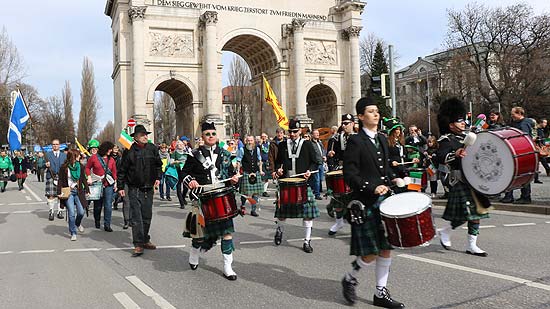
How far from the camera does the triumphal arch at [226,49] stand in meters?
34.5

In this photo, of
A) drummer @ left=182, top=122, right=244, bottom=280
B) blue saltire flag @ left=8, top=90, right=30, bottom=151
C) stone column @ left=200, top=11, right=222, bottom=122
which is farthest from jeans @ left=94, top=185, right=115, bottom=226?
stone column @ left=200, top=11, right=222, bottom=122

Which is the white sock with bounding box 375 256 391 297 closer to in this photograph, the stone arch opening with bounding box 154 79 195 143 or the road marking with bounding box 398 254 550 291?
the road marking with bounding box 398 254 550 291

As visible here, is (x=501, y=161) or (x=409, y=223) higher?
(x=501, y=161)

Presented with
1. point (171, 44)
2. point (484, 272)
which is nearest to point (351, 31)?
point (171, 44)

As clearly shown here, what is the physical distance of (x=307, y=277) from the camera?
243 inches

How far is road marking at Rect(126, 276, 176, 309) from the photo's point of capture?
5316mm

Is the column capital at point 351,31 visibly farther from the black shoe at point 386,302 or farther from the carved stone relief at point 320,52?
the black shoe at point 386,302

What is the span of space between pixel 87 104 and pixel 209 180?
267 feet

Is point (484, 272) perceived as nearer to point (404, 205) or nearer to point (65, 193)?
point (404, 205)

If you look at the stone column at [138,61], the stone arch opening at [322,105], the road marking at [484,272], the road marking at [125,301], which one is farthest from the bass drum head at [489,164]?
the stone arch opening at [322,105]

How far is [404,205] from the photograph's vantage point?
184 inches

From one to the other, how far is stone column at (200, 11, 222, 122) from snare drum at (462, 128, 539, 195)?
29.1m

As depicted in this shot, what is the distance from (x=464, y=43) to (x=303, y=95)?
19750mm

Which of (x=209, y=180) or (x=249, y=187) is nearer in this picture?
(x=209, y=180)
